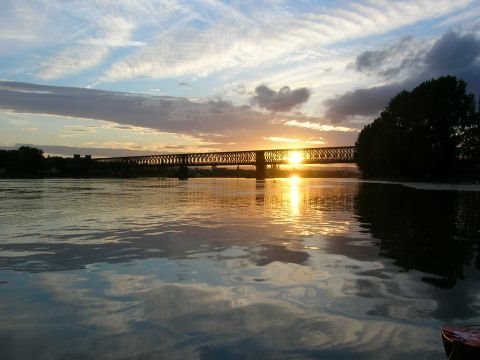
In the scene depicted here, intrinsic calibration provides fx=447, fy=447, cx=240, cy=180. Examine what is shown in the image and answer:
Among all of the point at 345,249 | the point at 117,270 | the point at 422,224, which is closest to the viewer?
the point at 117,270

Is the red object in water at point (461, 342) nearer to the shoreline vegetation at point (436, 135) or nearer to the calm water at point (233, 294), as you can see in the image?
the calm water at point (233, 294)

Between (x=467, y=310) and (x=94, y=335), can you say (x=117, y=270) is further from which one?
(x=467, y=310)

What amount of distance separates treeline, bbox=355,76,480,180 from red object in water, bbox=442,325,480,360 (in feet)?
339

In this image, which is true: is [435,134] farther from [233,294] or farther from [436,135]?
[233,294]

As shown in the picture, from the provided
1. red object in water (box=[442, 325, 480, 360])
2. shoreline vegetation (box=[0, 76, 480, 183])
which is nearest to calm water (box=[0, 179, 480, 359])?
red object in water (box=[442, 325, 480, 360])

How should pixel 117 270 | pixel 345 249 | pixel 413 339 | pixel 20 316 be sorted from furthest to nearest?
pixel 345 249, pixel 117 270, pixel 20 316, pixel 413 339

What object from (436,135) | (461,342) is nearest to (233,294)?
(461,342)

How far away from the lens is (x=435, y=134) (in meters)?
107

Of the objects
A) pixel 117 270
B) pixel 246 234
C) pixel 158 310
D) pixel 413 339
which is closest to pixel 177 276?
pixel 117 270

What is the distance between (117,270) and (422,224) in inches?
779

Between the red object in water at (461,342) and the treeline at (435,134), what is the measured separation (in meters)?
103

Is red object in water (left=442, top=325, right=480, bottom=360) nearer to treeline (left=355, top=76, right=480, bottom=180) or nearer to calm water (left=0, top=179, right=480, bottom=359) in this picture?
calm water (left=0, top=179, right=480, bottom=359)

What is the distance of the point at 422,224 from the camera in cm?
2695

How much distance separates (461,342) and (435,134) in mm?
110145
